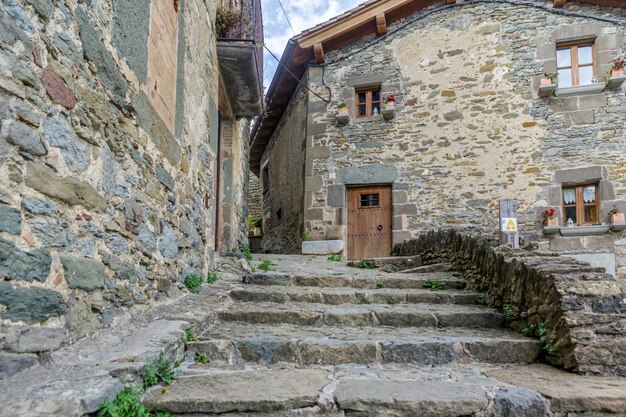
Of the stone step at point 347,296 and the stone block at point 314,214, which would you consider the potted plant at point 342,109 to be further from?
the stone step at point 347,296

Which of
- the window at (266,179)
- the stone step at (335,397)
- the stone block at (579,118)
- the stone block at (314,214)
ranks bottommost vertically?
the stone step at (335,397)

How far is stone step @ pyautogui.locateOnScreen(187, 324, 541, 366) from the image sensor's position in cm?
263

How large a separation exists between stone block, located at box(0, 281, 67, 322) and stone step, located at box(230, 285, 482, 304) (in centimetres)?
211

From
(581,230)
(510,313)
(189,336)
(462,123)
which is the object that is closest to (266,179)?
(462,123)

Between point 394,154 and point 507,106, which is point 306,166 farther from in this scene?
point 507,106

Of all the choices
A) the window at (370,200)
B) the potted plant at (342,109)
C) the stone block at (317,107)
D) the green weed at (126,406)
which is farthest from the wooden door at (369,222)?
the green weed at (126,406)

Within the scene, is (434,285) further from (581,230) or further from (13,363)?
(581,230)

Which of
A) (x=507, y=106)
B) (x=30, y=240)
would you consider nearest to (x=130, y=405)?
(x=30, y=240)

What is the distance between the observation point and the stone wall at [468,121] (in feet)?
25.9

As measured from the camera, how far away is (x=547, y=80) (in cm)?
790

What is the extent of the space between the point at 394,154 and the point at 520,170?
2297 millimetres

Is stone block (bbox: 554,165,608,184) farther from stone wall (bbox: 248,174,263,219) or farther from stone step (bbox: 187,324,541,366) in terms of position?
stone wall (bbox: 248,174,263,219)

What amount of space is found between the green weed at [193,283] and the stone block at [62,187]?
1503 millimetres

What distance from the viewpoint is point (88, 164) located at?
6.86 ft
